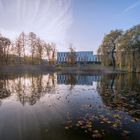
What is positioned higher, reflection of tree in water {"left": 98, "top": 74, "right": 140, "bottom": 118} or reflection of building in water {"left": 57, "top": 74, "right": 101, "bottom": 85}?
reflection of tree in water {"left": 98, "top": 74, "right": 140, "bottom": 118}

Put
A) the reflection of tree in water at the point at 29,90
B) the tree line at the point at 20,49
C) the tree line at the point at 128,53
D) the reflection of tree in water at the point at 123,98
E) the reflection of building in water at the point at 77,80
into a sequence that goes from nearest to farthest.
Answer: the reflection of tree in water at the point at 123,98
the reflection of tree in water at the point at 29,90
the reflection of building in water at the point at 77,80
the tree line at the point at 128,53
the tree line at the point at 20,49

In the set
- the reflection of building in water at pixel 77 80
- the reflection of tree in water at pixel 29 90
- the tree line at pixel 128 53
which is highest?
the tree line at pixel 128 53

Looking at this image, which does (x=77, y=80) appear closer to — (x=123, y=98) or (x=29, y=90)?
(x=29, y=90)

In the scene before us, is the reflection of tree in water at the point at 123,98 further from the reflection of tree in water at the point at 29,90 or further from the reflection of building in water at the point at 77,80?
the reflection of building in water at the point at 77,80

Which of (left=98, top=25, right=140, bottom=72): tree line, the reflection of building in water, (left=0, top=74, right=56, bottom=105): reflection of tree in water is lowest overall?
the reflection of building in water

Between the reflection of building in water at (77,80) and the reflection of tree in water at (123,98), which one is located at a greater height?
the reflection of tree in water at (123,98)

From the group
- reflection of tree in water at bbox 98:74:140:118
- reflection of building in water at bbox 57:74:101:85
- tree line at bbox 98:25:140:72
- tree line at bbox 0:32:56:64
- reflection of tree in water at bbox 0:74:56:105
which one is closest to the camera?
reflection of tree in water at bbox 98:74:140:118

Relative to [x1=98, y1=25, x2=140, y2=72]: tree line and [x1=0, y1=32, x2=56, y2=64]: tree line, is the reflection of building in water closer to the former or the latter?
[x1=98, y1=25, x2=140, y2=72]: tree line

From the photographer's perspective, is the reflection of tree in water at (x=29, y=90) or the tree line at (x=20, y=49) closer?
the reflection of tree in water at (x=29, y=90)

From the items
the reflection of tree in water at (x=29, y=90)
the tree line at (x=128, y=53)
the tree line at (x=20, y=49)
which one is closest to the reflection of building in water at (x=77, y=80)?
the reflection of tree in water at (x=29, y=90)

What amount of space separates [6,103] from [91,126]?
5.27 metres

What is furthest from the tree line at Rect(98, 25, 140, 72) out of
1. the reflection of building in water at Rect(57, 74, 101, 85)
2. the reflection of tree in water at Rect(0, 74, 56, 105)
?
the reflection of tree in water at Rect(0, 74, 56, 105)

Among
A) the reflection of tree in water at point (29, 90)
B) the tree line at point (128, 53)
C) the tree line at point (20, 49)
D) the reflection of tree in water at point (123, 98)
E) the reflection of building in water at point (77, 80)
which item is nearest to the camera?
the reflection of tree in water at point (123, 98)

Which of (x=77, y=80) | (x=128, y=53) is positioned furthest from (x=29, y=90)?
(x=128, y=53)
